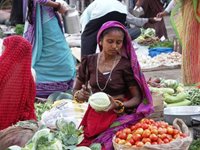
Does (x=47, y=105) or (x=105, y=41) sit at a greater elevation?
(x=105, y=41)

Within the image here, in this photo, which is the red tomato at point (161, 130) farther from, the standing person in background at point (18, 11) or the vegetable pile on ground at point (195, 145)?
the standing person in background at point (18, 11)

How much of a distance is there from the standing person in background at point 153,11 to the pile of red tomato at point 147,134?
22.8 ft

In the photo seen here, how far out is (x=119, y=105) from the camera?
4.40m

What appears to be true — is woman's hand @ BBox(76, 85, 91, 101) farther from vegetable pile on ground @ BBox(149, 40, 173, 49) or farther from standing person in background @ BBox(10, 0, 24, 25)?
standing person in background @ BBox(10, 0, 24, 25)

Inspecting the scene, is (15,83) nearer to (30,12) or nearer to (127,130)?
(127,130)

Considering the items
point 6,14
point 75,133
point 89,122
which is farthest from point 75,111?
point 6,14

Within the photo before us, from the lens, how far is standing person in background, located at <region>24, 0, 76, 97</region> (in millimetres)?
6488

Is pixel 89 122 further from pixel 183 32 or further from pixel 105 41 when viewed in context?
pixel 183 32

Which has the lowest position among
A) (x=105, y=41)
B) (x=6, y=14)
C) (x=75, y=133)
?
(x=6, y=14)

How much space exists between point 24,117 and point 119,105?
2.71 ft

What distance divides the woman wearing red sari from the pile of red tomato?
6.8 inches

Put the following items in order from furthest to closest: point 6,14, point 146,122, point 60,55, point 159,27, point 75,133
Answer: point 6,14, point 159,27, point 60,55, point 146,122, point 75,133

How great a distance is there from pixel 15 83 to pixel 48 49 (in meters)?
2.28

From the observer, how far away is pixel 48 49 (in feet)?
21.8
